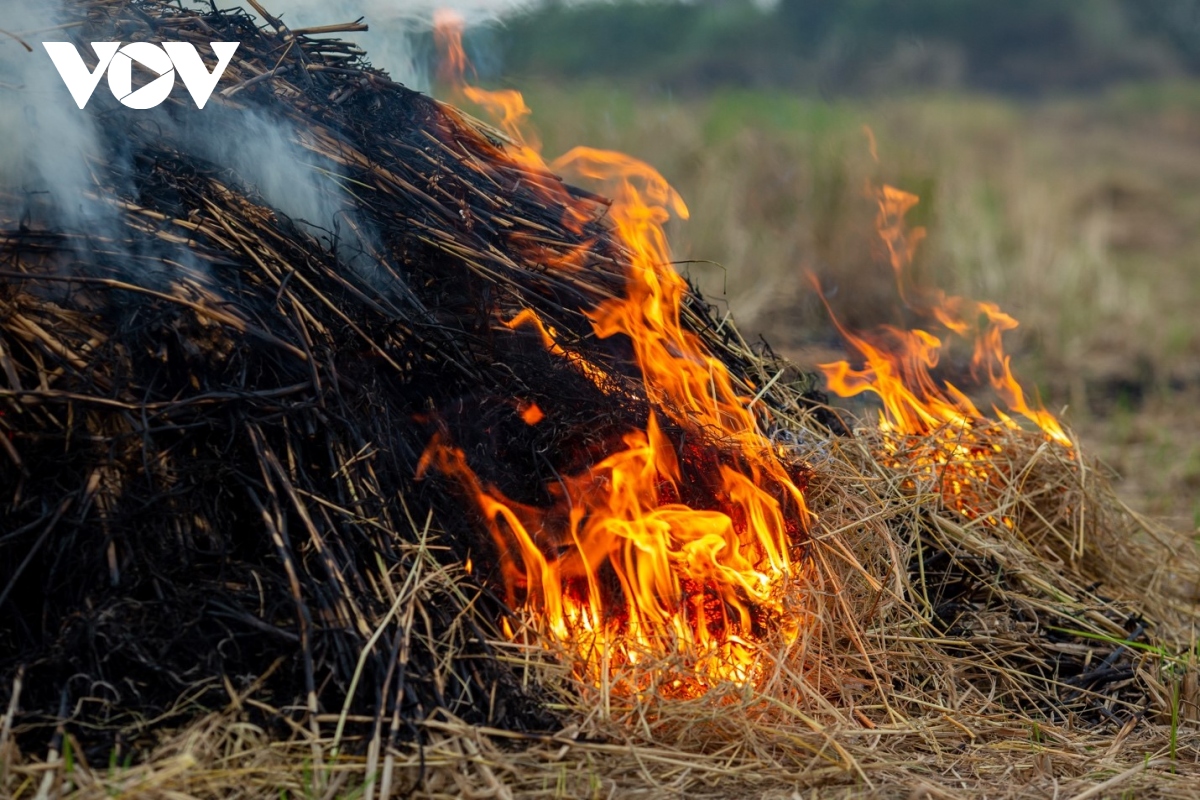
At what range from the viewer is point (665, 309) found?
10.4 ft

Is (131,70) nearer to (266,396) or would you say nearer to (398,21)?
(266,396)

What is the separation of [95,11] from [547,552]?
1.82 m

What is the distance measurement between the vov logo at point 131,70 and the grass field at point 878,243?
410cm

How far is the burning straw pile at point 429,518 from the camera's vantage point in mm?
2357

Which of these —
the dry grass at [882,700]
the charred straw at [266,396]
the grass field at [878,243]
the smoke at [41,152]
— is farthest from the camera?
the grass field at [878,243]

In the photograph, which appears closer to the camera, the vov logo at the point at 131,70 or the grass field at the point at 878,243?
the vov logo at the point at 131,70

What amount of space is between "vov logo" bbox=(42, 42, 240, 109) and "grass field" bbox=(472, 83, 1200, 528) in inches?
161

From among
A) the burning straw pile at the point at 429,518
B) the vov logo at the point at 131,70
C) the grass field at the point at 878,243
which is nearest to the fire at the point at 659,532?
the burning straw pile at the point at 429,518

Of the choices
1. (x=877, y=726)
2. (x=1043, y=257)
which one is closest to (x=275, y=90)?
(x=877, y=726)

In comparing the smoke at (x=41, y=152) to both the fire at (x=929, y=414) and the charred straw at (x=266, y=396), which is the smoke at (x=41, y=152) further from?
the fire at (x=929, y=414)

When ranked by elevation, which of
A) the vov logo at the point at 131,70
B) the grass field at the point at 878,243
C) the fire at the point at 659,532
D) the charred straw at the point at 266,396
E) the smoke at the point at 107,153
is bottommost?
the grass field at the point at 878,243

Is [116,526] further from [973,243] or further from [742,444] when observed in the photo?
[973,243]

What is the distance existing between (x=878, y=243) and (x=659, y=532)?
5818mm

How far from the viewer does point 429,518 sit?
2643mm
